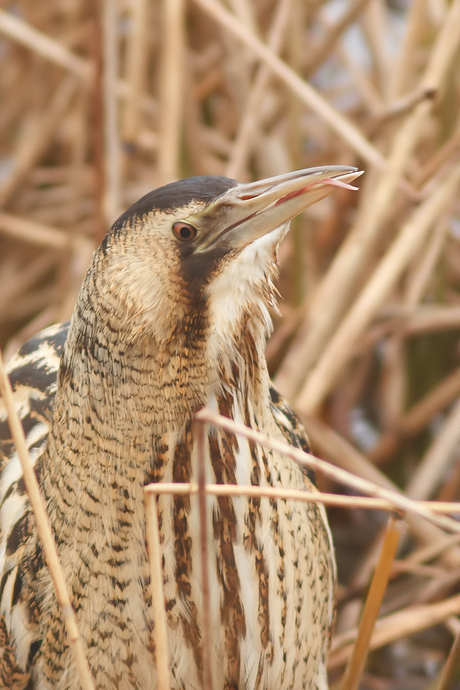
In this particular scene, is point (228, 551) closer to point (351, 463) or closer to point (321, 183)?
point (321, 183)

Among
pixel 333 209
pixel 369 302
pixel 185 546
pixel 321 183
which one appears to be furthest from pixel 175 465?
pixel 333 209

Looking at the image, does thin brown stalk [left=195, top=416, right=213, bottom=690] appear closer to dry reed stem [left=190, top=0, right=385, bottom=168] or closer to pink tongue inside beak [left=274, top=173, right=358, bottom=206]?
pink tongue inside beak [left=274, top=173, right=358, bottom=206]

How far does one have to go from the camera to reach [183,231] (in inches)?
33.2

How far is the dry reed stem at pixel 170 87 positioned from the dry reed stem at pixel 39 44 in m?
0.20

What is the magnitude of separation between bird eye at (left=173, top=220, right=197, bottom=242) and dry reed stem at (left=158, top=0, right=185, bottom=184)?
89 centimetres

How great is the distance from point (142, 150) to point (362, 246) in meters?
1.02

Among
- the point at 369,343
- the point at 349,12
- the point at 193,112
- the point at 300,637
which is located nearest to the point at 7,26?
the point at 193,112

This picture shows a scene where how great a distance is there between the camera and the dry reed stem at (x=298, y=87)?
158cm

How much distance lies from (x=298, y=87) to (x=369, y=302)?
0.45 meters

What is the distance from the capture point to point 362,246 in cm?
152

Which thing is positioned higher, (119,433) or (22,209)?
(22,209)

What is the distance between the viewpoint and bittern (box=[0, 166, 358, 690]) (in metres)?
0.83

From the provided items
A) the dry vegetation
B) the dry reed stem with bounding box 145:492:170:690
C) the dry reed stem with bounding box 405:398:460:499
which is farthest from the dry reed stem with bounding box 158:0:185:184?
the dry reed stem with bounding box 145:492:170:690

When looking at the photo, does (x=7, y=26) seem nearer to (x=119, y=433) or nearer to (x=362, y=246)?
(x=362, y=246)
